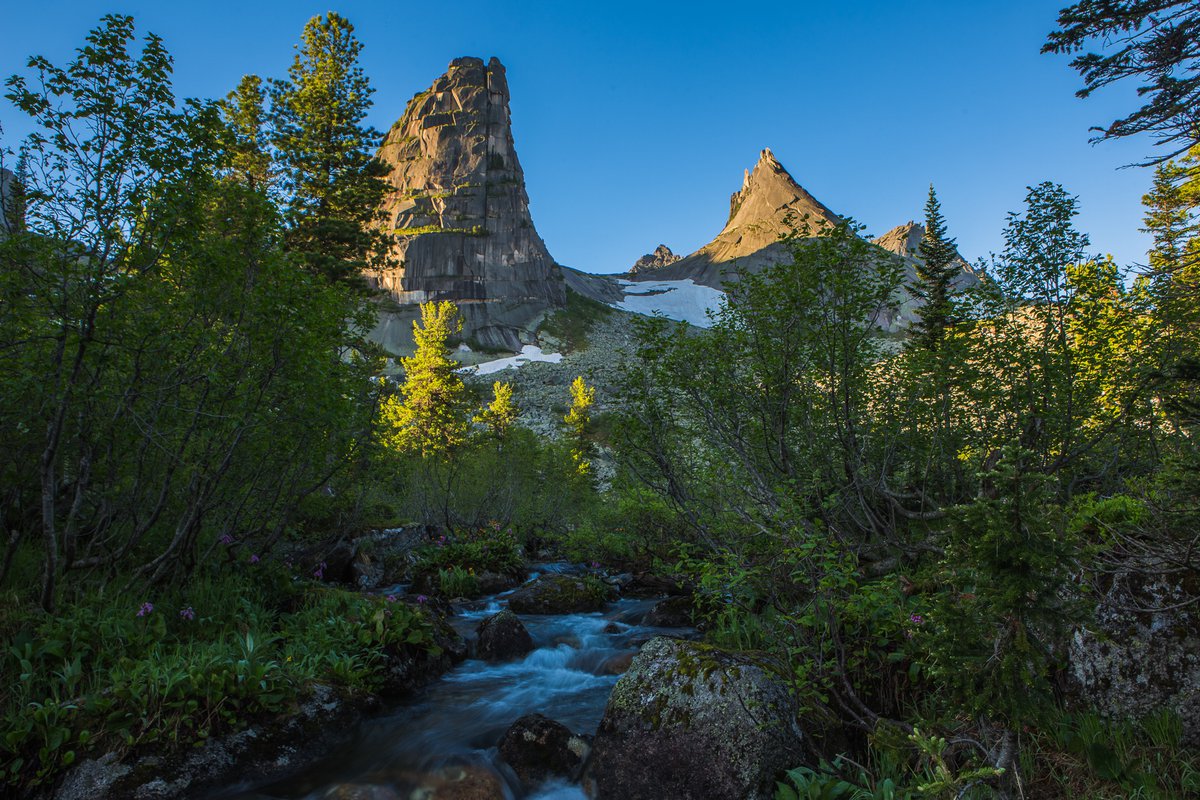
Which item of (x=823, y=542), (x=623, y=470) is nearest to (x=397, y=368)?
(x=623, y=470)

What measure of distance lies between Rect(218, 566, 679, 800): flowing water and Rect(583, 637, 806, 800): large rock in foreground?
633 millimetres

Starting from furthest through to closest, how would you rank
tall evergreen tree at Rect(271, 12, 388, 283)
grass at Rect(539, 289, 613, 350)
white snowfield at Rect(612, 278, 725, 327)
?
white snowfield at Rect(612, 278, 725, 327), grass at Rect(539, 289, 613, 350), tall evergreen tree at Rect(271, 12, 388, 283)

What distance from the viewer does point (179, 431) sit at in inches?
253

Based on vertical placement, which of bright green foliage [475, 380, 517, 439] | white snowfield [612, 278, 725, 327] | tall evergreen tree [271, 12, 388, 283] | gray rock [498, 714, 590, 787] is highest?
white snowfield [612, 278, 725, 327]

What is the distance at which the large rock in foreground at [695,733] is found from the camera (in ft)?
14.7

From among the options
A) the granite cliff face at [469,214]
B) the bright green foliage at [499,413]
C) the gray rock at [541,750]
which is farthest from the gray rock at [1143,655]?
the granite cliff face at [469,214]

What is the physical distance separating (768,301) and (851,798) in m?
5.47

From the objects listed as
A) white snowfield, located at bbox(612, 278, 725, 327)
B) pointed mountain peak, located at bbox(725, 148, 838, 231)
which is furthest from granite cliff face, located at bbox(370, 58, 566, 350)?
pointed mountain peak, located at bbox(725, 148, 838, 231)

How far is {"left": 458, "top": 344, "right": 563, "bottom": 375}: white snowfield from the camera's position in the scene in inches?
3836

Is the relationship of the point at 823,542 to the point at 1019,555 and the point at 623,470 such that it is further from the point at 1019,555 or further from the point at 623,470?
the point at 623,470

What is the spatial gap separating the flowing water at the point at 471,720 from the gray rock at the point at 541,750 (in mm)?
123

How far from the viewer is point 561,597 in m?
12.3

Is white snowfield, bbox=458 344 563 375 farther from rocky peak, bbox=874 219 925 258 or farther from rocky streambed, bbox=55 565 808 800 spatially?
rocky peak, bbox=874 219 925 258

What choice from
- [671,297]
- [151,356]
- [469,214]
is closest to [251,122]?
[151,356]
